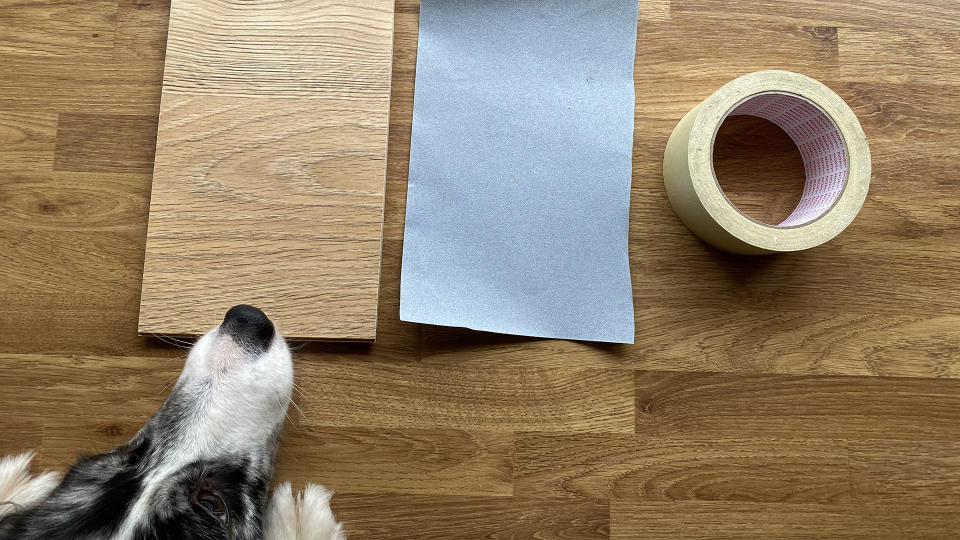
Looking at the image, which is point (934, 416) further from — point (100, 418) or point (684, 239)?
point (100, 418)

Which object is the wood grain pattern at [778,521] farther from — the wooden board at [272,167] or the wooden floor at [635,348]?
the wooden board at [272,167]

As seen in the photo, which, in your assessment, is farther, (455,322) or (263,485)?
(455,322)

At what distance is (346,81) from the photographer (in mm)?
921

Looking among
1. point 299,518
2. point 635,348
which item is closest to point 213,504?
point 299,518

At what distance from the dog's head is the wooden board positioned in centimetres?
9

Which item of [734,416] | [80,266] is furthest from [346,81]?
[734,416]

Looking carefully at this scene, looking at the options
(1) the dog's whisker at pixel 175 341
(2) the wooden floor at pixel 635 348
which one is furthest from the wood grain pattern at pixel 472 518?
(1) the dog's whisker at pixel 175 341

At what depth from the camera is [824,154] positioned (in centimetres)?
88

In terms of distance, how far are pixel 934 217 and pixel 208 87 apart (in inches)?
40.2

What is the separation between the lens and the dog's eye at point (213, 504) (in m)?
0.71

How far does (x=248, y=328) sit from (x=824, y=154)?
76cm

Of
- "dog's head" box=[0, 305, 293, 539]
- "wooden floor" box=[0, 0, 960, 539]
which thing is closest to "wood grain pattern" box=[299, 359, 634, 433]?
"wooden floor" box=[0, 0, 960, 539]

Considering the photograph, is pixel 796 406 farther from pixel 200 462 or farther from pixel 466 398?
pixel 200 462

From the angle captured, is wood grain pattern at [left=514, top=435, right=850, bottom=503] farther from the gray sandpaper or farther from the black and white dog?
the black and white dog
